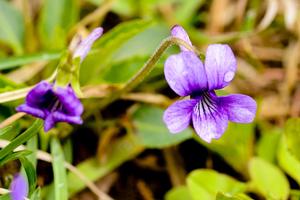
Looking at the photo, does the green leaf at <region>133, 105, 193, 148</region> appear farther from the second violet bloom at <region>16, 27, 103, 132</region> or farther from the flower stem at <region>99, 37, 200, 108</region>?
the second violet bloom at <region>16, 27, 103, 132</region>

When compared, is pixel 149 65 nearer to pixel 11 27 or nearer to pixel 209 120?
pixel 209 120

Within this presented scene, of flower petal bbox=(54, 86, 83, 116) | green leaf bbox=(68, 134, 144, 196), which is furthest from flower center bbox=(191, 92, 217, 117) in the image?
green leaf bbox=(68, 134, 144, 196)

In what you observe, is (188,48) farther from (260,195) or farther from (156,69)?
(260,195)

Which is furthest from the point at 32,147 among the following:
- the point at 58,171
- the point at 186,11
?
the point at 186,11

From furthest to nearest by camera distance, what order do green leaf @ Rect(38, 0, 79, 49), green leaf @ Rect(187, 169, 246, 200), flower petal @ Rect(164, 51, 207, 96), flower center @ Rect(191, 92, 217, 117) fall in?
1. green leaf @ Rect(38, 0, 79, 49)
2. green leaf @ Rect(187, 169, 246, 200)
3. flower center @ Rect(191, 92, 217, 117)
4. flower petal @ Rect(164, 51, 207, 96)

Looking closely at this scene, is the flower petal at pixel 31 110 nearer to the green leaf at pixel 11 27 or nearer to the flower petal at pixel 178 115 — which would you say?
the flower petal at pixel 178 115

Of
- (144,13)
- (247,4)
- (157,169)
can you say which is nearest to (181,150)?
(157,169)

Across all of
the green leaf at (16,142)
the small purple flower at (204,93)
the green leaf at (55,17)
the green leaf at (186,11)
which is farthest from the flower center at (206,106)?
the green leaf at (186,11)
